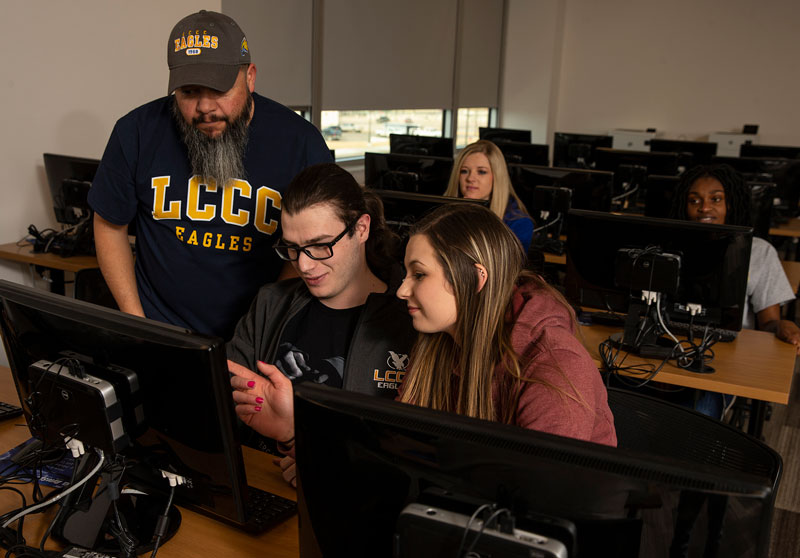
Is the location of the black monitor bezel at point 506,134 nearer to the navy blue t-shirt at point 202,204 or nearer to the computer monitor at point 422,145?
the computer monitor at point 422,145

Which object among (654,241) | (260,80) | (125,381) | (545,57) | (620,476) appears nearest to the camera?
(620,476)

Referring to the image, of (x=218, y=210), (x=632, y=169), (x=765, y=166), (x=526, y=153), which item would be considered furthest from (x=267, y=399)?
(x=765, y=166)

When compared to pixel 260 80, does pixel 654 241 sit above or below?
below

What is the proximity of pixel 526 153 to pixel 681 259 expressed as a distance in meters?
3.17

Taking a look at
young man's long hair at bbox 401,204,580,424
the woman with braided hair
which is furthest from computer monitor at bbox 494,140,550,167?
young man's long hair at bbox 401,204,580,424

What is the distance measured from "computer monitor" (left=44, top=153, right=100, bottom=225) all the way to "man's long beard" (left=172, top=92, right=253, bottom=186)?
1300 mm

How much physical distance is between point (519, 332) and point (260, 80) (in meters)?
3.63

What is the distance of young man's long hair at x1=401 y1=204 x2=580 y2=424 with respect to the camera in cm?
127

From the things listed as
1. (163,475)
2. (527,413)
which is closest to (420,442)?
(527,413)

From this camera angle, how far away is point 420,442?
76cm

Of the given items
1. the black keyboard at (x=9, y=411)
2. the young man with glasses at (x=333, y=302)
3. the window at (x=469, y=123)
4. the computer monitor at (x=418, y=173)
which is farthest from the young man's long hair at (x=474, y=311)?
the window at (x=469, y=123)

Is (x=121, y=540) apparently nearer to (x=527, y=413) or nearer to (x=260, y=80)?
(x=527, y=413)

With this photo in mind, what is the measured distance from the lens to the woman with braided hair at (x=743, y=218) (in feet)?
8.41

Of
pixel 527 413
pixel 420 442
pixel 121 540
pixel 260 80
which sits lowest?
pixel 121 540
